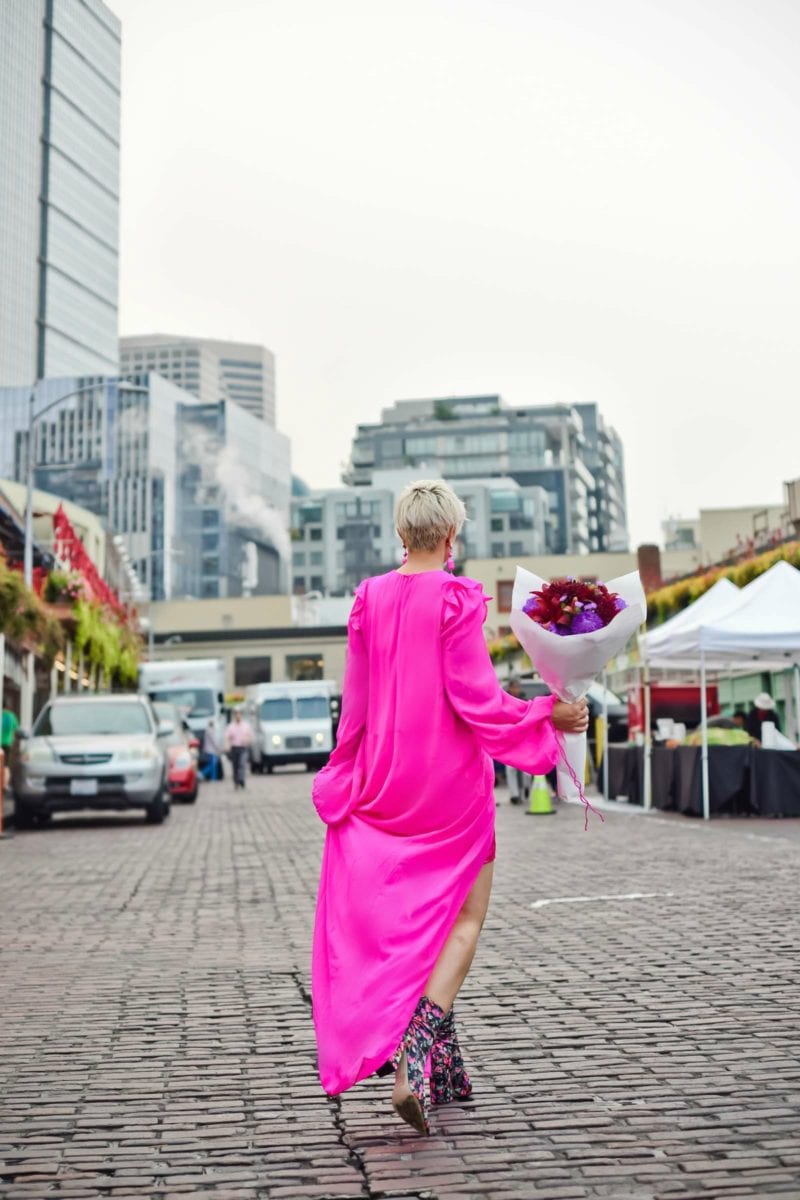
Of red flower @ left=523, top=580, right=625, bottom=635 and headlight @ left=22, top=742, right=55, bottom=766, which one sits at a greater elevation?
red flower @ left=523, top=580, right=625, bottom=635

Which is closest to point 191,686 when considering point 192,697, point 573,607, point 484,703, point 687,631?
point 192,697

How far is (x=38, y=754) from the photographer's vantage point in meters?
20.0

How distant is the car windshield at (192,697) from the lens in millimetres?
45531

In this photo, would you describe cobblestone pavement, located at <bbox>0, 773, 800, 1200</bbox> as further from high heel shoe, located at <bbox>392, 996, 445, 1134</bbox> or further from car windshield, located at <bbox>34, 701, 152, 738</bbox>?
car windshield, located at <bbox>34, 701, 152, 738</bbox>

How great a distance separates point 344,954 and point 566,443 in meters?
163

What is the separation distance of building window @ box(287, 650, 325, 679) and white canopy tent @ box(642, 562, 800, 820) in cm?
7911

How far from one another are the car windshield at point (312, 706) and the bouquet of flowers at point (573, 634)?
43.9 metres

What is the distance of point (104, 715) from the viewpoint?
2138 cm

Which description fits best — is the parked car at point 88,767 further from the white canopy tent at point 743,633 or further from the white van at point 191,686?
the white van at point 191,686

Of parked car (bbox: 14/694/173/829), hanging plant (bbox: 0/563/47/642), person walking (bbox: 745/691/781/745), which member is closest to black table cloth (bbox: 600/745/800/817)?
person walking (bbox: 745/691/781/745)

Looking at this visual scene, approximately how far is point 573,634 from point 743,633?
1445cm

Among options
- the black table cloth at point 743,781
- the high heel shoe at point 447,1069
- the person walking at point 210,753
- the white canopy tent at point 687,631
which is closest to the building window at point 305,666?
the person walking at point 210,753

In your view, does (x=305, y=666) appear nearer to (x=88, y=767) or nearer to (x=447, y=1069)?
(x=88, y=767)

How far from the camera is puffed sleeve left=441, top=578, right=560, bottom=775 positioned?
4320 millimetres
